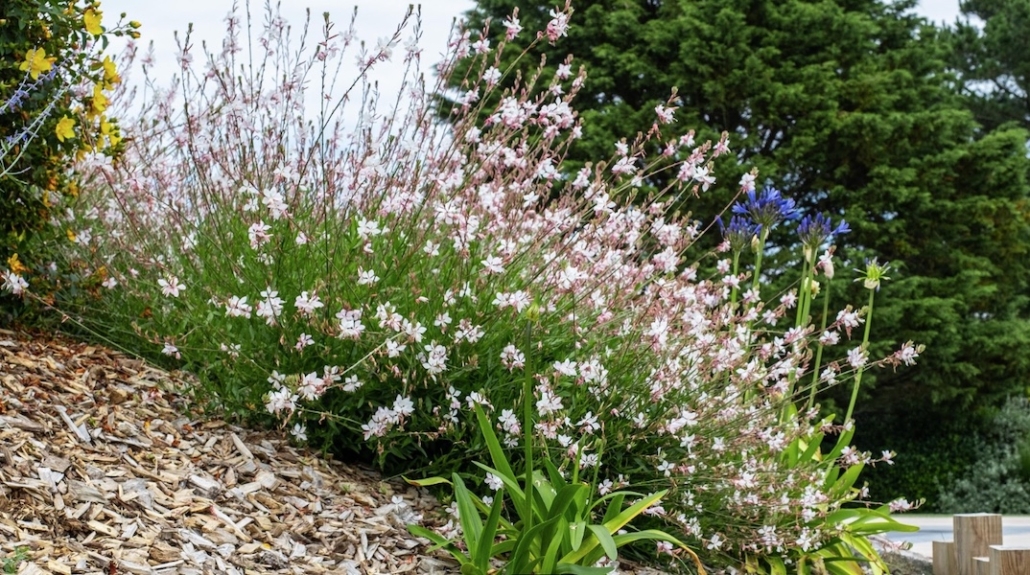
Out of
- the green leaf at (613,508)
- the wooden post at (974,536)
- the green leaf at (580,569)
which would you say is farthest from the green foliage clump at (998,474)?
the green leaf at (580,569)

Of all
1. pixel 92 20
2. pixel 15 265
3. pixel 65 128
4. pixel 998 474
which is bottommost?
pixel 15 265

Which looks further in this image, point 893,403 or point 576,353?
point 893,403

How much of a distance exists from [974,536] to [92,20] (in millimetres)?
4527

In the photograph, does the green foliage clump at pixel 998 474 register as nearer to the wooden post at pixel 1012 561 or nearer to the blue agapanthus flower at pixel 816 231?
the wooden post at pixel 1012 561

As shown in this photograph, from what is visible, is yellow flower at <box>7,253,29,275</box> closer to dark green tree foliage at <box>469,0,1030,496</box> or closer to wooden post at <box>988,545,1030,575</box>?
wooden post at <box>988,545,1030,575</box>

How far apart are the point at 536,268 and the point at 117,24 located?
202cm

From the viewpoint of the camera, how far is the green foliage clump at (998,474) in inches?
458

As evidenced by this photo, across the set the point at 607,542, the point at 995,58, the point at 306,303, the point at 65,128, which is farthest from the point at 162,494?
the point at 995,58

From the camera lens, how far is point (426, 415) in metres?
3.34

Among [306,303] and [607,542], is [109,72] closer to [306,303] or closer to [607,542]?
[306,303]

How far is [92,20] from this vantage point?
3.98 m

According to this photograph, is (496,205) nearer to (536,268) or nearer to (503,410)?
(536,268)

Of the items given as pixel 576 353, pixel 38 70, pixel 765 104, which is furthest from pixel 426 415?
pixel 765 104

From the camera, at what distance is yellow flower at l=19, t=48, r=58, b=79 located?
3.55 meters
